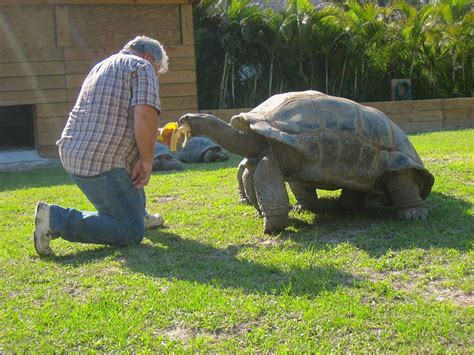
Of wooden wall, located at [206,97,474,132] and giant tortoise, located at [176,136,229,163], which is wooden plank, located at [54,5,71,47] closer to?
giant tortoise, located at [176,136,229,163]

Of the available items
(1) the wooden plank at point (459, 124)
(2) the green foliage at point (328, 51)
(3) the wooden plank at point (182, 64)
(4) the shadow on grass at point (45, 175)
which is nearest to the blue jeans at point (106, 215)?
(4) the shadow on grass at point (45, 175)

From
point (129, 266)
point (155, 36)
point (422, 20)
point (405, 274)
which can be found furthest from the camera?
point (422, 20)

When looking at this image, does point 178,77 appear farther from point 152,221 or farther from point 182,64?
point 152,221

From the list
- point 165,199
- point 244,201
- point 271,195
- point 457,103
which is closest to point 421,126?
point 457,103

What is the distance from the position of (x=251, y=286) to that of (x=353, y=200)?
7.64ft

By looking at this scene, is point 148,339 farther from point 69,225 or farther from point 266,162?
point 266,162

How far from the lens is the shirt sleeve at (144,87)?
4.09 m

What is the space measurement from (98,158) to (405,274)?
2.11m

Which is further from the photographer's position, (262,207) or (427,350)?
(262,207)

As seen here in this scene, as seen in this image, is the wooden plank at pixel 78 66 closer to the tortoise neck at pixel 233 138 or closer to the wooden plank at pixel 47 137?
the wooden plank at pixel 47 137

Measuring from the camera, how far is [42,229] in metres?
4.13

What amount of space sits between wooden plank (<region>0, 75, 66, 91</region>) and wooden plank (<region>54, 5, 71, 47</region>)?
1.99 ft

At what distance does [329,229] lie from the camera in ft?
15.6

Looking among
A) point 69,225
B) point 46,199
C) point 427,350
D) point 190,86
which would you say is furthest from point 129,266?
point 190,86
